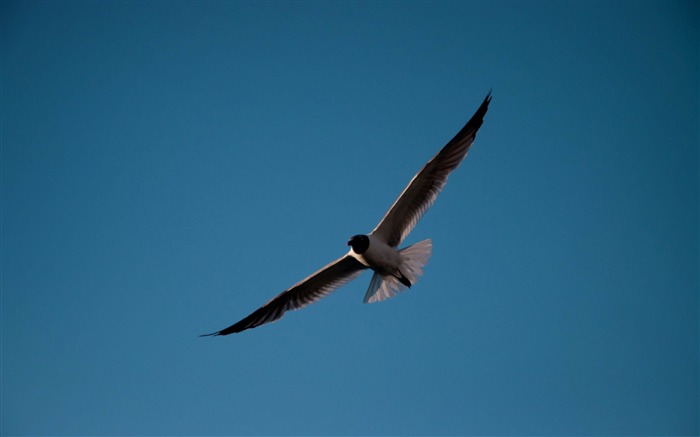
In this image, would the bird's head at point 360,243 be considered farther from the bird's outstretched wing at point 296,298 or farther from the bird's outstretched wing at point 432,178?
the bird's outstretched wing at point 296,298

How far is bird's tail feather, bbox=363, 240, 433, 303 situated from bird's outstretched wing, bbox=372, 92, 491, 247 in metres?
0.42

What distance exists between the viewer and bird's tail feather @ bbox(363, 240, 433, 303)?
29.5ft

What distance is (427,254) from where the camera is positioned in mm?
8984

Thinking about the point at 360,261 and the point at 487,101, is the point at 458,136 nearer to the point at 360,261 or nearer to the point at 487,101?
the point at 487,101

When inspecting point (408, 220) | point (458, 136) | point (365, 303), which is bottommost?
point (365, 303)

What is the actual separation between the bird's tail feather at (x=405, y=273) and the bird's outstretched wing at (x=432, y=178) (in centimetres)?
42

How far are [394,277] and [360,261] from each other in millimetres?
470

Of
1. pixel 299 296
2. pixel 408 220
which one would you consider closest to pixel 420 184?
pixel 408 220

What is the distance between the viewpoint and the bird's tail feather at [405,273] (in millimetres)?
8992

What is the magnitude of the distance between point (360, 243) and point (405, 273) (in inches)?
27.6

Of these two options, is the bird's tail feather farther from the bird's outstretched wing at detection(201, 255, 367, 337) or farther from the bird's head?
the bird's outstretched wing at detection(201, 255, 367, 337)

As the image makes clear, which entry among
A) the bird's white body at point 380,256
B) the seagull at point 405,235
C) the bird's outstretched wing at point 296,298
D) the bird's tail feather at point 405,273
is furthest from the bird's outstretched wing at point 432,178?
the bird's outstretched wing at point 296,298

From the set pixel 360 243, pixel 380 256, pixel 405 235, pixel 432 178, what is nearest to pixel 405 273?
pixel 380 256

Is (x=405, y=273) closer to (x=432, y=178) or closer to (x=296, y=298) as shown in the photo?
(x=432, y=178)
